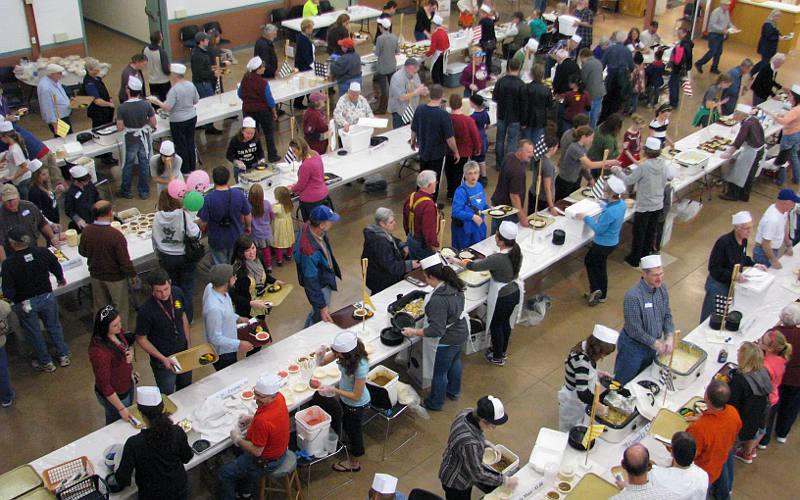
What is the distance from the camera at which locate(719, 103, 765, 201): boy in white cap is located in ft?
32.9

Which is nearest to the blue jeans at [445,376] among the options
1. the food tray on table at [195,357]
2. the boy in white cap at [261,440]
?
the boy in white cap at [261,440]

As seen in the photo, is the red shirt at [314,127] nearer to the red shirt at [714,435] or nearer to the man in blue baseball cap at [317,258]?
the man in blue baseball cap at [317,258]

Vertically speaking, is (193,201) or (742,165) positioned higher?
(193,201)

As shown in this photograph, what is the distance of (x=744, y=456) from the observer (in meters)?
6.58

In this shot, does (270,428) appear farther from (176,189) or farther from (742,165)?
(742,165)

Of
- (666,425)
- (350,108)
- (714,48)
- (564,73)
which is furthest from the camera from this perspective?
(714,48)

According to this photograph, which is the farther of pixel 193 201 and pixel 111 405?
pixel 193 201

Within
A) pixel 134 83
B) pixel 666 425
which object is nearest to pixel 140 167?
pixel 134 83

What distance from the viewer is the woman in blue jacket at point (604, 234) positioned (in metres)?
7.93

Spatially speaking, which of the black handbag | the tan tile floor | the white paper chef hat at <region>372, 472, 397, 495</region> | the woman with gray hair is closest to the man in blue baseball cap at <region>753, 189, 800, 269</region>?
the tan tile floor

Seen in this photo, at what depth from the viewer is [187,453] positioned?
511 centimetres

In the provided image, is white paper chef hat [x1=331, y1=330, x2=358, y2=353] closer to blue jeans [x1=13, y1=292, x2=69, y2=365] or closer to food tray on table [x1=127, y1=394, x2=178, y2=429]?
food tray on table [x1=127, y1=394, x2=178, y2=429]

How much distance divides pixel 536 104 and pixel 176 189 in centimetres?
496

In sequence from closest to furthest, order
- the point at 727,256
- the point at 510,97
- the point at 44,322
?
the point at 727,256
the point at 44,322
the point at 510,97
